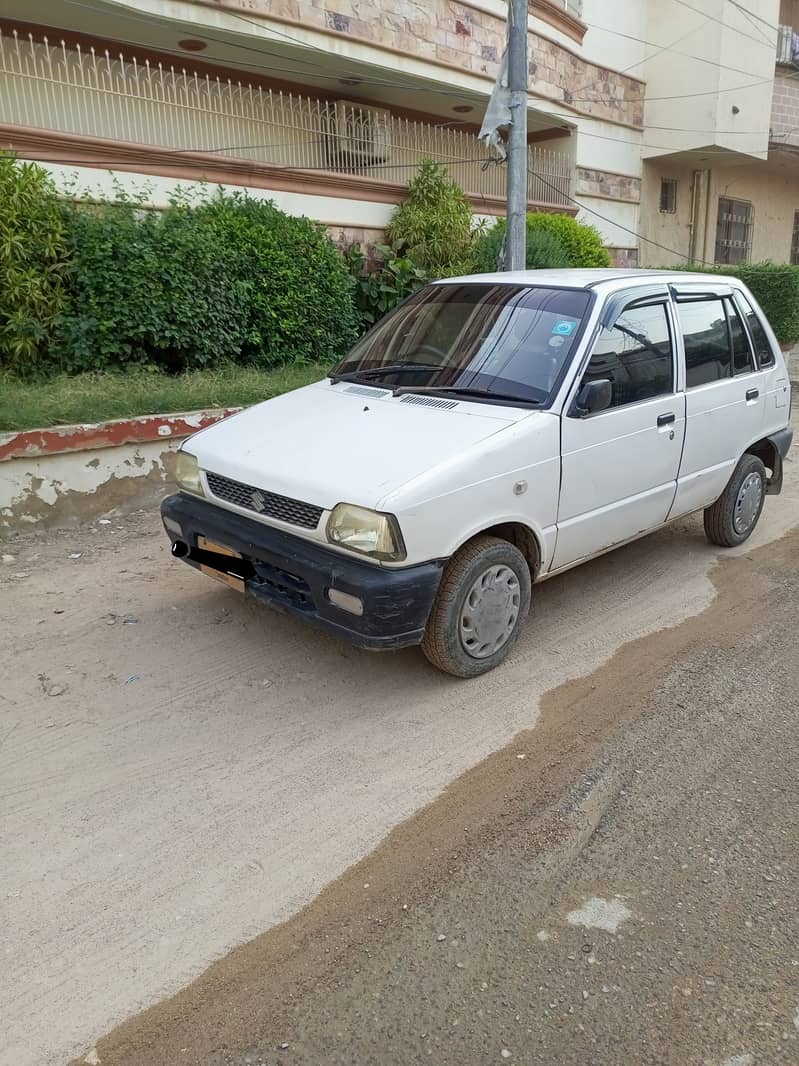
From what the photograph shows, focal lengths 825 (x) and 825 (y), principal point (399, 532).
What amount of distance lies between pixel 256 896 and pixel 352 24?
1193 centimetres

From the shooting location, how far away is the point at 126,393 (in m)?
6.97

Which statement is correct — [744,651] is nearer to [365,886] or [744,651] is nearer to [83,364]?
[365,886]

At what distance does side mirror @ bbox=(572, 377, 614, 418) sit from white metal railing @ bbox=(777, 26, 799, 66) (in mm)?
A: 19052

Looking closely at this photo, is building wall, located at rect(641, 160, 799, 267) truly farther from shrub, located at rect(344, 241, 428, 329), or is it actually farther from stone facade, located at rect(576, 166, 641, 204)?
shrub, located at rect(344, 241, 428, 329)

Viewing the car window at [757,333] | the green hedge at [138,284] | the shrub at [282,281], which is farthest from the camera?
the shrub at [282,281]

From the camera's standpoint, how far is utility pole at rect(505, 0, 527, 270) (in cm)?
868

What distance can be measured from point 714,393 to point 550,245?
7.29 metres

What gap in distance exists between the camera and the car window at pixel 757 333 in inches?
221

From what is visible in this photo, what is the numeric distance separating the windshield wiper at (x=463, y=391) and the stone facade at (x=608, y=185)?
14.1 meters

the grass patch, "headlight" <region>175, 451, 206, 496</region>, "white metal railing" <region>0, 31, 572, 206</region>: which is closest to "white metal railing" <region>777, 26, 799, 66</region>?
"white metal railing" <region>0, 31, 572, 206</region>

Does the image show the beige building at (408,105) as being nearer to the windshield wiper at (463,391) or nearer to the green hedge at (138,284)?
the green hedge at (138,284)

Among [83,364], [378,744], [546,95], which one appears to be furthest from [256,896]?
[546,95]

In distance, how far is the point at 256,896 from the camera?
2.71 m

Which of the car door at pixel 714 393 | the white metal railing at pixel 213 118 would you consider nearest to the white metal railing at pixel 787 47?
the white metal railing at pixel 213 118
